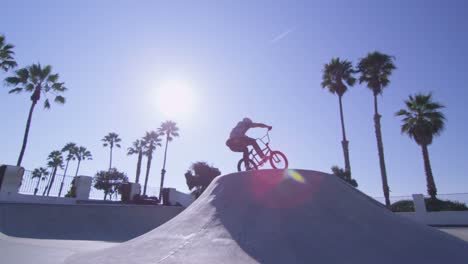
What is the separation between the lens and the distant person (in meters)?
8.53

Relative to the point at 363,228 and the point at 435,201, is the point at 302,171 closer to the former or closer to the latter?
the point at 363,228

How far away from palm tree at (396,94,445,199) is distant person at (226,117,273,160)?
20.3 meters

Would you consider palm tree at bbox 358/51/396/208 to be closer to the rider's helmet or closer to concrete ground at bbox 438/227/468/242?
concrete ground at bbox 438/227/468/242

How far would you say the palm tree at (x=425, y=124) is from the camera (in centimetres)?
2143

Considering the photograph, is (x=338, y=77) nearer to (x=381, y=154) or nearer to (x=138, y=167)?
(x=381, y=154)

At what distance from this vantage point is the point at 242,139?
855 cm

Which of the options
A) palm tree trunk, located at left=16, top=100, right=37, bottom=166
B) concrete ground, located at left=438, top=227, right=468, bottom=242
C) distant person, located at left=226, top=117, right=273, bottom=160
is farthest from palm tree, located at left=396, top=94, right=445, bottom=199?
palm tree trunk, located at left=16, top=100, right=37, bottom=166

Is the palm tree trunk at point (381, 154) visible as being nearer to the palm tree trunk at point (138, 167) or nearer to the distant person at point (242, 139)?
the distant person at point (242, 139)

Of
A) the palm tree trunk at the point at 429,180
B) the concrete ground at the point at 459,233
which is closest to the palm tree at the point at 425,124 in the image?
the palm tree trunk at the point at 429,180

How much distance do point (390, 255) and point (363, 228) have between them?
0.78 metres

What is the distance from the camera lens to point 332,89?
28562 mm

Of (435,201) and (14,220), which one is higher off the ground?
(435,201)

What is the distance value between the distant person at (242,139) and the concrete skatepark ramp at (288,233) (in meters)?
2.42

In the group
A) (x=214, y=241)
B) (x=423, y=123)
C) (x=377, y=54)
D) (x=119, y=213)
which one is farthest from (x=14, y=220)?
(x=377, y=54)
